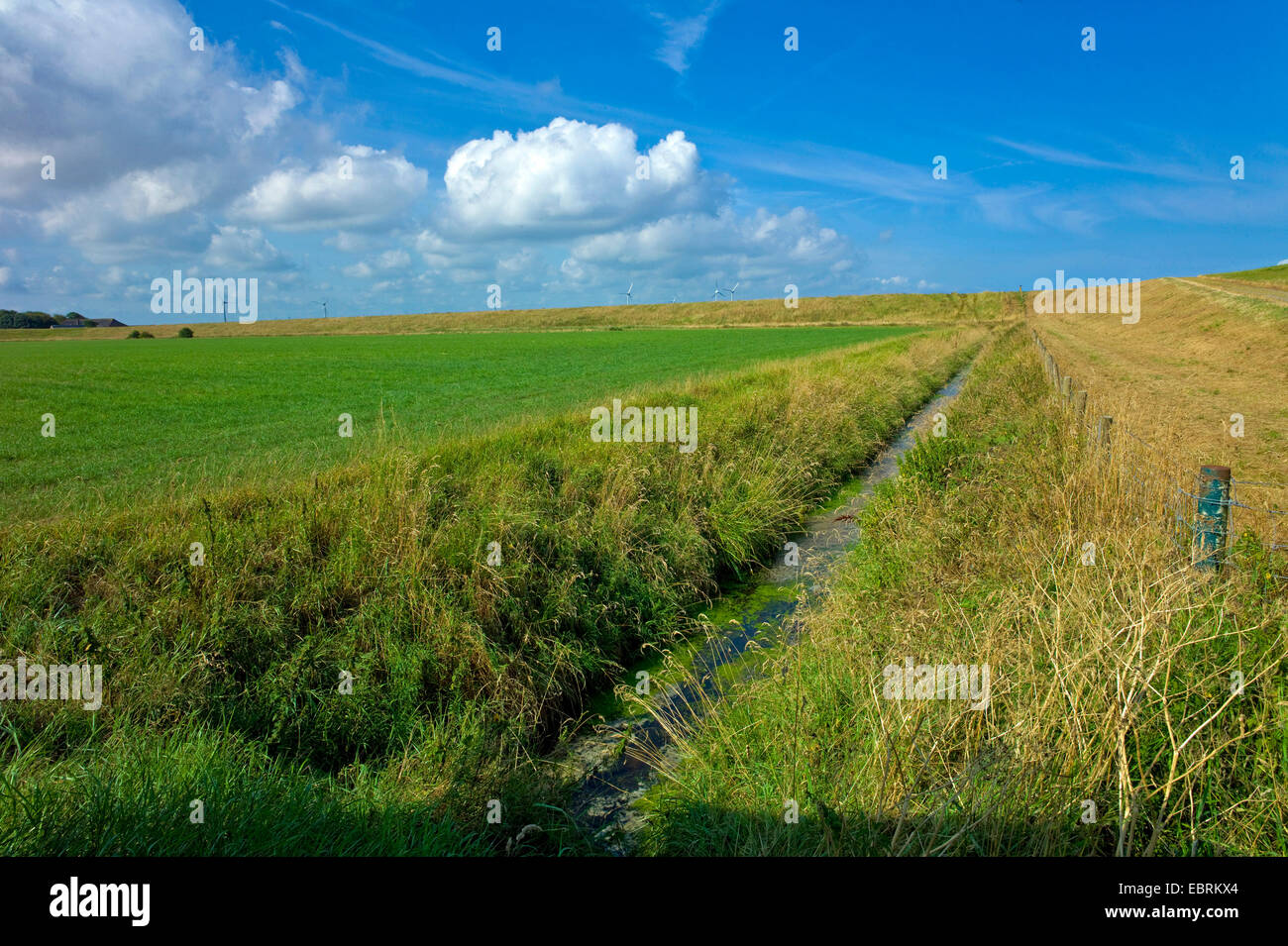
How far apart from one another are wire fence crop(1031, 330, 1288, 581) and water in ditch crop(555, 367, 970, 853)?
2958 millimetres

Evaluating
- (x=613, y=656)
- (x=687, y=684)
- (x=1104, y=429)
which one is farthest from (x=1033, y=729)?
(x=1104, y=429)

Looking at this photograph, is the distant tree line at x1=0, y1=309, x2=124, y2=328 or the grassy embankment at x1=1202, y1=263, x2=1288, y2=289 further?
the distant tree line at x1=0, y1=309, x2=124, y2=328

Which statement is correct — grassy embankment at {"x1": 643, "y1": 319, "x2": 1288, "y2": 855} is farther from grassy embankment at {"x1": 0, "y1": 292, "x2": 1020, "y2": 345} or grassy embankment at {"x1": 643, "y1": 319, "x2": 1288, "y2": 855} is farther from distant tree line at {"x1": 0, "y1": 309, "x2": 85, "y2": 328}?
distant tree line at {"x1": 0, "y1": 309, "x2": 85, "y2": 328}

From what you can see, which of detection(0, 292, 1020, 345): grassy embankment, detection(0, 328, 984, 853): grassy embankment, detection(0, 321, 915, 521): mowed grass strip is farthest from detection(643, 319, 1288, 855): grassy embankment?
detection(0, 292, 1020, 345): grassy embankment

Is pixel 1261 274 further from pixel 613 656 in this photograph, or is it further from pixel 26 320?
pixel 26 320

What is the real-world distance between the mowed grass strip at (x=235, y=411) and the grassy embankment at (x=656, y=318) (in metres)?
79.4

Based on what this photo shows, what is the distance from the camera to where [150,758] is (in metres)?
3.92

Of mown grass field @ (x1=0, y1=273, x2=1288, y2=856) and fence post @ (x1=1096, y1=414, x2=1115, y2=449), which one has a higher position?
fence post @ (x1=1096, y1=414, x2=1115, y2=449)

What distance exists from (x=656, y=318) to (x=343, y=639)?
123646mm

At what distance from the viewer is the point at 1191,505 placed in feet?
17.8

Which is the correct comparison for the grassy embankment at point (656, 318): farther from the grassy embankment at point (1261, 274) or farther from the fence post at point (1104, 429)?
the fence post at point (1104, 429)

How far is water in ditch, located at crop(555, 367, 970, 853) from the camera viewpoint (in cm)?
490

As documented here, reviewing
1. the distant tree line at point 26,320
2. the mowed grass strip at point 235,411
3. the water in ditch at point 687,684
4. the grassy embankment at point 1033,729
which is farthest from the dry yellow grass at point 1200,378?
the distant tree line at point 26,320
